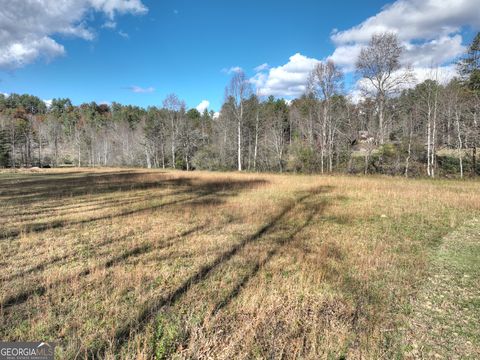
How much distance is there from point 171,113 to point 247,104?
58.7ft

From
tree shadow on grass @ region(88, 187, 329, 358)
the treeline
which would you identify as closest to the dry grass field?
tree shadow on grass @ region(88, 187, 329, 358)

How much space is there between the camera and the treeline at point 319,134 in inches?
1021

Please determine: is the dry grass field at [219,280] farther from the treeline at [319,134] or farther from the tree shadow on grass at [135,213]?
the treeline at [319,134]

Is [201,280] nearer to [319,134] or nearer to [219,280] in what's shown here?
[219,280]

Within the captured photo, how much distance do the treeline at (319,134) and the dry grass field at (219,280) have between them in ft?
66.2

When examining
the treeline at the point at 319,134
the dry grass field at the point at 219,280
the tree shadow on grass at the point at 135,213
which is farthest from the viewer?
the treeline at the point at 319,134

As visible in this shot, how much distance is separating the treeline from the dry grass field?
20181mm

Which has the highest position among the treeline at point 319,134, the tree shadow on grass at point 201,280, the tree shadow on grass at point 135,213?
the treeline at point 319,134

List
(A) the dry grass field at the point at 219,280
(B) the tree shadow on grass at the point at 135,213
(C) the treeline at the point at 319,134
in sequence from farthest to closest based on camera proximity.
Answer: (C) the treeline at the point at 319,134, (B) the tree shadow on grass at the point at 135,213, (A) the dry grass field at the point at 219,280

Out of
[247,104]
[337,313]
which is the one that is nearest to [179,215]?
[337,313]

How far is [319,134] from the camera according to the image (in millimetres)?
33906

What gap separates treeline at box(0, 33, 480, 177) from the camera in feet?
85.1

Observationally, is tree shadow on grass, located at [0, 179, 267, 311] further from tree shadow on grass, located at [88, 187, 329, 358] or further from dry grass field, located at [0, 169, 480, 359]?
tree shadow on grass, located at [88, 187, 329, 358]

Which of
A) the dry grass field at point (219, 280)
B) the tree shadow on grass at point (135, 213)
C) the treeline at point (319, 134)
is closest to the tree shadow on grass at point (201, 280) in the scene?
the dry grass field at point (219, 280)
